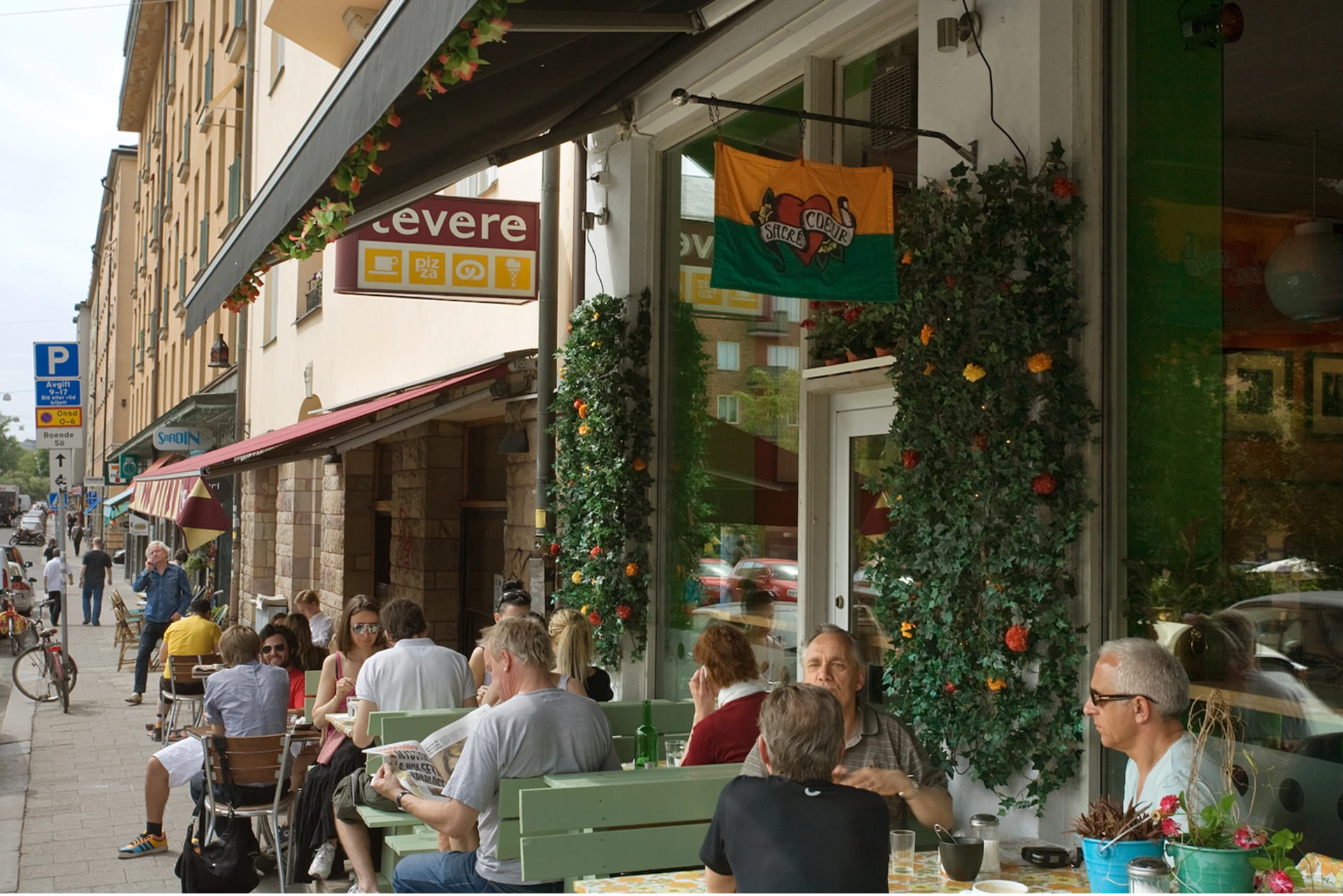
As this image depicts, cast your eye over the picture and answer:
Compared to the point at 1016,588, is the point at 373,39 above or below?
above

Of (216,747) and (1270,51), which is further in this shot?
(216,747)

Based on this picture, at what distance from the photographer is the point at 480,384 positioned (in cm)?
1062

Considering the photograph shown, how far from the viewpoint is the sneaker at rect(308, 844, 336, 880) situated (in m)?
6.71

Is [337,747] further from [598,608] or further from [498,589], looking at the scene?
[498,589]

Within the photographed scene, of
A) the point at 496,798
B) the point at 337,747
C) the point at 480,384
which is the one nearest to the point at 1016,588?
the point at 496,798

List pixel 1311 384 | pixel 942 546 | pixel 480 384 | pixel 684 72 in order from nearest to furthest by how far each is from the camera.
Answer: pixel 1311 384
pixel 942 546
pixel 684 72
pixel 480 384

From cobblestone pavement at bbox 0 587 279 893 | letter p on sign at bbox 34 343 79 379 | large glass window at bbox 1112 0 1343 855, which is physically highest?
letter p on sign at bbox 34 343 79 379

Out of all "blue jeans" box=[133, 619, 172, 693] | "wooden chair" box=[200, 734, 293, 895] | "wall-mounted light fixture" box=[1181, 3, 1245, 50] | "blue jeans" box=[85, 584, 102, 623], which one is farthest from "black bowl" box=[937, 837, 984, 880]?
"blue jeans" box=[85, 584, 102, 623]

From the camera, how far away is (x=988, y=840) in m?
3.86

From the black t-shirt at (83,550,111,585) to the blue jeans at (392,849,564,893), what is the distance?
19.6 metres

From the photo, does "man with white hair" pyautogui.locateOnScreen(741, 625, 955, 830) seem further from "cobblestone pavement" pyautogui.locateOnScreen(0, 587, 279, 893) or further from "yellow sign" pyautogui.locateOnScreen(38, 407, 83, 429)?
"yellow sign" pyautogui.locateOnScreen(38, 407, 83, 429)

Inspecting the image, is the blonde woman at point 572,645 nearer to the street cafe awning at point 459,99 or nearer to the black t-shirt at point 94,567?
the street cafe awning at point 459,99

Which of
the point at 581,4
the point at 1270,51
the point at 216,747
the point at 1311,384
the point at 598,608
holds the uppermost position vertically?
the point at 581,4

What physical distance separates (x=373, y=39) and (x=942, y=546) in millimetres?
2785
